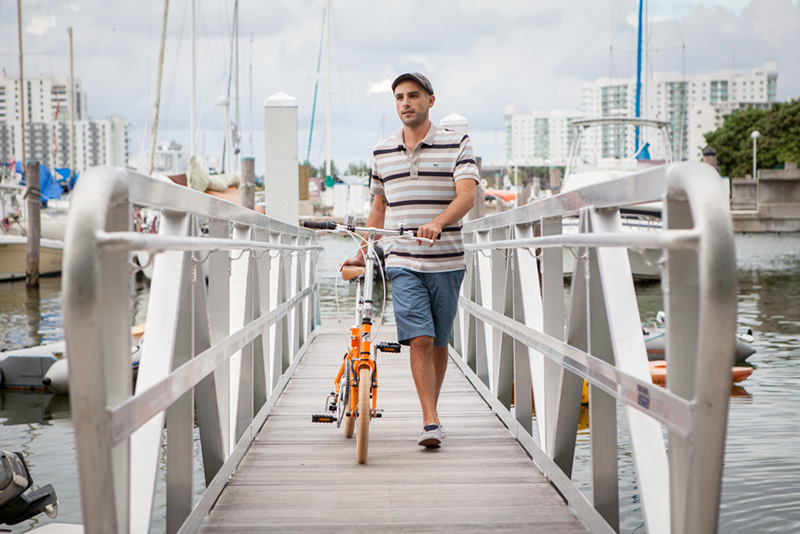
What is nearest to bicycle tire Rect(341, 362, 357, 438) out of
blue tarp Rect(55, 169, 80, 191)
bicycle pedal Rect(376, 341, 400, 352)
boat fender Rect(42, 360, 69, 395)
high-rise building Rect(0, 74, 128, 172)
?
bicycle pedal Rect(376, 341, 400, 352)

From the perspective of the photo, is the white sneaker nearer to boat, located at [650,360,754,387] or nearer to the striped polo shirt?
the striped polo shirt

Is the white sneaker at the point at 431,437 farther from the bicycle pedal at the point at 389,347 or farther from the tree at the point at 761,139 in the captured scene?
the tree at the point at 761,139

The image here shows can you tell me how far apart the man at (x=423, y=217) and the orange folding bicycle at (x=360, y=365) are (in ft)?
0.50

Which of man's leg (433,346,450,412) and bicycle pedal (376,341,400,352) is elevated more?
bicycle pedal (376,341,400,352)

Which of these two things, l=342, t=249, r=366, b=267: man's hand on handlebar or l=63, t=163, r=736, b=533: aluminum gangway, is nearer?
l=63, t=163, r=736, b=533: aluminum gangway

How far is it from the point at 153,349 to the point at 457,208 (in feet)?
6.74

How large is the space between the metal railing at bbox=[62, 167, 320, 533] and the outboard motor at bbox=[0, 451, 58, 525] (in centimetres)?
148

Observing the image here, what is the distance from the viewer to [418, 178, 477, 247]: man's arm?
4.01 m

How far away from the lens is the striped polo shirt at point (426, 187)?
171 inches

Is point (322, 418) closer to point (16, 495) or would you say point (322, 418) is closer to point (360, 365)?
point (360, 365)

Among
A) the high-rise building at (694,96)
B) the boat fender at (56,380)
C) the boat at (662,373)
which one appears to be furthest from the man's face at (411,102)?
the high-rise building at (694,96)

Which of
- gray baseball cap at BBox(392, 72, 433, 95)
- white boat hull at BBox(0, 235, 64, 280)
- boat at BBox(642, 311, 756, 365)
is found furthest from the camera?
white boat hull at BBox(0, 235, 64, 280)

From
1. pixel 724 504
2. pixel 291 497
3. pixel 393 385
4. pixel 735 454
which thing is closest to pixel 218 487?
pixel 291 497

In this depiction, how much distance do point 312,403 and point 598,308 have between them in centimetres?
327
